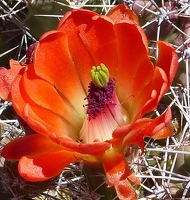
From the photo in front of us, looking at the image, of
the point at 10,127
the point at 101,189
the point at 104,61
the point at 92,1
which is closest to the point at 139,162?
the point at 101,189

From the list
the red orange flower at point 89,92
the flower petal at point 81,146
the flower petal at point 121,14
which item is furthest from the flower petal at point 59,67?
the flower petal at point 81,146

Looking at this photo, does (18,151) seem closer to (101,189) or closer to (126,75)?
(101,189)

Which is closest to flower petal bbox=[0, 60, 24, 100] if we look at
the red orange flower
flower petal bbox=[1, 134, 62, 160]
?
the red orange flower

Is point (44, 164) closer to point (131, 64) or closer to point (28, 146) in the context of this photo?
point (28, 146)

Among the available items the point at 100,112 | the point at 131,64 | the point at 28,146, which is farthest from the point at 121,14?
the point at 28,146

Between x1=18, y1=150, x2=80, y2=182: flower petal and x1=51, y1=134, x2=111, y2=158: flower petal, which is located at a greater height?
x1=51, y1=134, x2=111, y2=158: flower petal

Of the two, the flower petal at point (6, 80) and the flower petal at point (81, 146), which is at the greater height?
the flower petal at point (6, 80)

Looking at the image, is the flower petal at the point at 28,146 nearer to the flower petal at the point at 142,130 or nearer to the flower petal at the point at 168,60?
the flower petal at the point at 142,130

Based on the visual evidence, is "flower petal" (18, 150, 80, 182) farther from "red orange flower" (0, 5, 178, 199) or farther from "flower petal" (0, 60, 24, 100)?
"flower petal" (0, 60, 24, 100)
